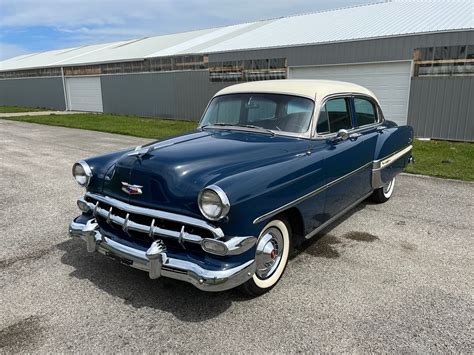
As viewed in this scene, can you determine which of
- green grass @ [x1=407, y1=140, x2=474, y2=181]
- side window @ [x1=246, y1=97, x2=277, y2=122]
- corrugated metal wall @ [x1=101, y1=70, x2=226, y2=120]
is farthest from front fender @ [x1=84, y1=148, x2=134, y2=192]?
corrugated metal wall @ [x1=101, y1=70, x2=226, y2=120]

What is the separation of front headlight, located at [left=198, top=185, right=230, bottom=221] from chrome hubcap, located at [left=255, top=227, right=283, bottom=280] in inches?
21.2

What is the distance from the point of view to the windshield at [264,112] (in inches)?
157

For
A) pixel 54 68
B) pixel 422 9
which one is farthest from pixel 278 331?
pixel 54 68

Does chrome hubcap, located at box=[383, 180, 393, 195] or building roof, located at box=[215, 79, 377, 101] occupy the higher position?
building roof, located at box=[215, 79, 377, 101]

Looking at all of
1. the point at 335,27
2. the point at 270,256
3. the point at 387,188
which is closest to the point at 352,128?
the point at 387,188

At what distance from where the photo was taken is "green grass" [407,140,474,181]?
7515 millimetres

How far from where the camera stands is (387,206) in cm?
564

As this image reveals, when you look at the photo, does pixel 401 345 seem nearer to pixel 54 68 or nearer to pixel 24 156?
pixel 24 156

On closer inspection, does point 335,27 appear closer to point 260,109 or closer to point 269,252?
point 260,109

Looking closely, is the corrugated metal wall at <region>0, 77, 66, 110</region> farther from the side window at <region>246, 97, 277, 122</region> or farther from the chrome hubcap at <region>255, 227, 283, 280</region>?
the chrome hubcap at <region>255, 227, 283, 280</region>

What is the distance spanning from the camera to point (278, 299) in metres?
3.20

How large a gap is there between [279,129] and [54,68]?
27.1 meters

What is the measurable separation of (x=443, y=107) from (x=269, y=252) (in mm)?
10114

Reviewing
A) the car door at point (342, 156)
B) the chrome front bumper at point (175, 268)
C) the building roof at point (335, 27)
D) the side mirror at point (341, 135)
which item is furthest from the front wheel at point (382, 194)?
the building roof at point (335, 27)
